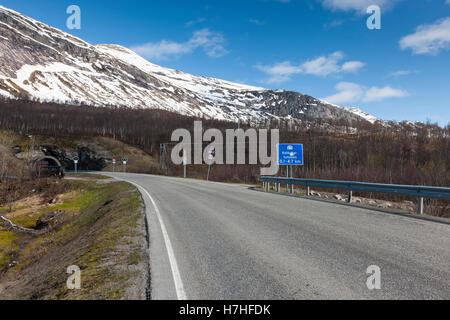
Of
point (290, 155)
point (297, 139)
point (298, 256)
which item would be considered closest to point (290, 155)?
point (290, 155)

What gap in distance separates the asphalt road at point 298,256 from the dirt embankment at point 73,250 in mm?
425

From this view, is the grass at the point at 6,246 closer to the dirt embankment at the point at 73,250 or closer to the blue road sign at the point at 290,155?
the dirt embankment at the point at 73,250

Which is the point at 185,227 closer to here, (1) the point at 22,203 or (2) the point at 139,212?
(2) the point at 139,212

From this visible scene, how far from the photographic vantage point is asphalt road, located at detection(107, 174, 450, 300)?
387cm

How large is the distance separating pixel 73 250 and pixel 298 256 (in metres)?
6.44

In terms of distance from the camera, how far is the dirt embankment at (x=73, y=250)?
14.9 ft

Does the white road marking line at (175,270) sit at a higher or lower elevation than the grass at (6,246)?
higher

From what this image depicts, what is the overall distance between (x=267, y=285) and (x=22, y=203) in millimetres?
30137

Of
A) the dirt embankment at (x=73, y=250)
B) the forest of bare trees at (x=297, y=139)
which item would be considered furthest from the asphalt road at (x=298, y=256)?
the forest of bare trees at (x=297, y=139)

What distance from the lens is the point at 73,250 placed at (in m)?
8.34

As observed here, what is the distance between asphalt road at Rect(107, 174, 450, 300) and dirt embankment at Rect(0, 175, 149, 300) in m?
0.42

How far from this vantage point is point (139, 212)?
1091 centimetres
